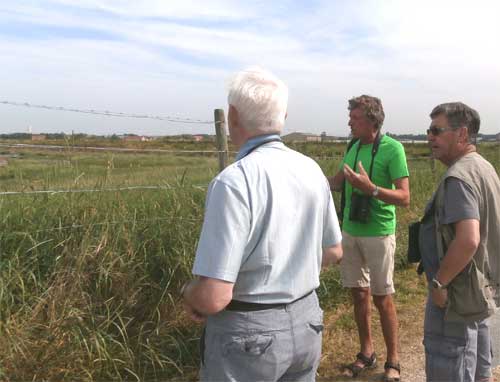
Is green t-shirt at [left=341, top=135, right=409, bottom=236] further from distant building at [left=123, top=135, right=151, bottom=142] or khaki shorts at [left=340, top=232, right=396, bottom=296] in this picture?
distant building at [left=123, top=135, right=151, bottom=142]

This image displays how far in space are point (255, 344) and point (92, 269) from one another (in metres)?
2.01

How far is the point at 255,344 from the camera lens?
169cm

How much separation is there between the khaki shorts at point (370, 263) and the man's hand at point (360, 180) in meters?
0.39

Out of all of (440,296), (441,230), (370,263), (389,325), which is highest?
(441,230)

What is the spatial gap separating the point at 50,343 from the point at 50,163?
1415 millimetres

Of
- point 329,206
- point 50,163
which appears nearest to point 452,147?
point 329,206

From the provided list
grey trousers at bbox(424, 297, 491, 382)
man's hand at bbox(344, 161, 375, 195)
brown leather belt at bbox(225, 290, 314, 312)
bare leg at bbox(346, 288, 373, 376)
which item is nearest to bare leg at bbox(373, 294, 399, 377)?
bare leg at bbox(346, 288, 373, 376)

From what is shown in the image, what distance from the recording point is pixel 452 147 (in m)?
2.44

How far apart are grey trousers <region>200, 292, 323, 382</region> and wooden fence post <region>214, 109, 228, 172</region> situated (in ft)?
8.67

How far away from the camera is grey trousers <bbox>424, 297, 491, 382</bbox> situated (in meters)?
2.35

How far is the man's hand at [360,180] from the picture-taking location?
131 inches

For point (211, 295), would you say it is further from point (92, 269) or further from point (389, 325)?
point (389, 325)

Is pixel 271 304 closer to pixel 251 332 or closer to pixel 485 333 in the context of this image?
pixel 251 332

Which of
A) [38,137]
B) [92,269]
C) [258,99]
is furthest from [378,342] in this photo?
[38,137]
